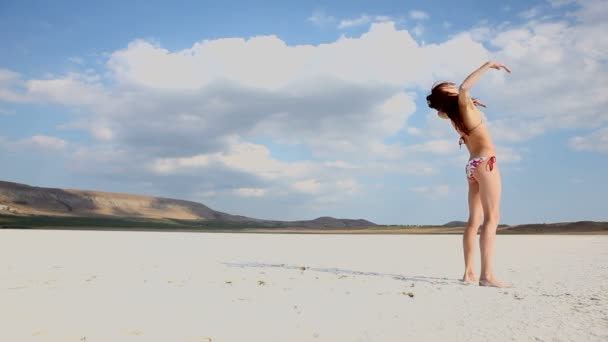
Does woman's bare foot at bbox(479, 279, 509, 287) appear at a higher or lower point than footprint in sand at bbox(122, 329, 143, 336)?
higher

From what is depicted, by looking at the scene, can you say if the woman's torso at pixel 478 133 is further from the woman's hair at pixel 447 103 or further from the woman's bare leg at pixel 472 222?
the woman's bare leg at pixel 472 222

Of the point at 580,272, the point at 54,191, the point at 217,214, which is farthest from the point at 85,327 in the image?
the point at 217,214

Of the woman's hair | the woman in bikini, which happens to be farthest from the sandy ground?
the woman's hair

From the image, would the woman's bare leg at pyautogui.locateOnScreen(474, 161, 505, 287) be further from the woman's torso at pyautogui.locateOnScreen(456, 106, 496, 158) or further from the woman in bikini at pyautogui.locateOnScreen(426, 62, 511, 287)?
the woman's torso at pyautogui.locateOnScreen(456, 106, 496, 158)

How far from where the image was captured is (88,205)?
72500 mm

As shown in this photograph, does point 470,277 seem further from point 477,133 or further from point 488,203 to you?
point 477,133

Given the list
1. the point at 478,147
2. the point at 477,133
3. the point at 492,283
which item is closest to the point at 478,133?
the point at 477,133

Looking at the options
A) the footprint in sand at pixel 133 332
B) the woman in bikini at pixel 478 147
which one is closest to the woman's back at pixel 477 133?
the woman in bikini at pixel 478 147

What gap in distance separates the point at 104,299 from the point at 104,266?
2641 mm

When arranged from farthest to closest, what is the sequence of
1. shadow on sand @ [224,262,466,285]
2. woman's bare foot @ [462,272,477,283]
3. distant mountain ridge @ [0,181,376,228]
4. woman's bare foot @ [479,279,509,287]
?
distant mountain ridge @ [0,181,376,228] < shadow on sand @ [224,262,466,285] < woman's bare foot @ [462,272,477,283] < woman's bare foot @ [479,279,509,287]

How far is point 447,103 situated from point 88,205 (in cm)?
7628

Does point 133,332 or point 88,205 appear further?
point 88,205

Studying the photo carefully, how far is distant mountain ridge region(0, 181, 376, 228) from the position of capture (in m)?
64.9

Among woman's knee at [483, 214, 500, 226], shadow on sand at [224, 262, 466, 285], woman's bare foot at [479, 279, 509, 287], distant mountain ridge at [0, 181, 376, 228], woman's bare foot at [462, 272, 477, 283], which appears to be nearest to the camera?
woman's bare foot at [479, 279, 509, 287]
